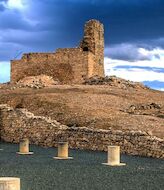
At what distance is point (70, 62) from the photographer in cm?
5238

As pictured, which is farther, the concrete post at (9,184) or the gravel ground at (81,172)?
the gravel ground at (81,172)

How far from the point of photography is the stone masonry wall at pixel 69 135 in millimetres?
23047

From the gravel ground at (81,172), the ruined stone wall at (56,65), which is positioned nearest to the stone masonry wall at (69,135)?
the gravel ground at (81,172)

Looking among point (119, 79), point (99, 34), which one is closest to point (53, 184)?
point (119, 79)

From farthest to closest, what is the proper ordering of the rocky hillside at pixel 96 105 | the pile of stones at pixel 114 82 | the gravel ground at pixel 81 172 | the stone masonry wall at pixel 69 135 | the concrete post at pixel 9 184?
the pile of stones at pixel 114 82
the rocky hillside at pixel 96 105
the stone masonry wall at pixel 69 135
the gravel ground at pixel 81 172
the concrete post at pixel 9 184

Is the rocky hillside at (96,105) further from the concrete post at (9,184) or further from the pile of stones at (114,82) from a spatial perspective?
the concrete post at (9,184)

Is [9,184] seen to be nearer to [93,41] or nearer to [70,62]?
[70,62]

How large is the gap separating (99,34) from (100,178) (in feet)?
130

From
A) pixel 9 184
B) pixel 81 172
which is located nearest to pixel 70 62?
pixel 81 172

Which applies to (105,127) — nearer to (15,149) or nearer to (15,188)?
(15,149)

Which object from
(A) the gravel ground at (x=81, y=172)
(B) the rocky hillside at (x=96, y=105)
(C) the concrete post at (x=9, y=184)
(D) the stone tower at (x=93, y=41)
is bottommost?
(A) the gravel ground at (x=81, y=172)

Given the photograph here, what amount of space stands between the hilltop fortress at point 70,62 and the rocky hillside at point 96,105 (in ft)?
27.7

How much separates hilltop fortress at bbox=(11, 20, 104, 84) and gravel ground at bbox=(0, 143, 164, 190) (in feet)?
94.3

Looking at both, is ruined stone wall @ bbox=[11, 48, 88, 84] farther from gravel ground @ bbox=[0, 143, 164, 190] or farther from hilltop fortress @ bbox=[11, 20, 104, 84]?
gravel ground @ bbox=[0, 143, 164, 190]
